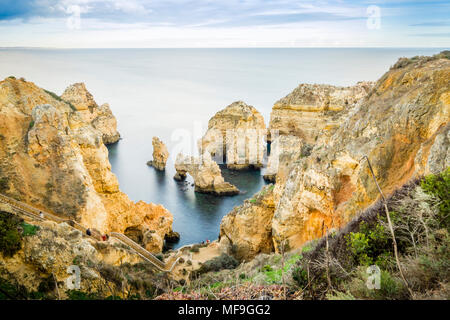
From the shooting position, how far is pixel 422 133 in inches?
537

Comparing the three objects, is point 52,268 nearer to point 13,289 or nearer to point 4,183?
point 13,289

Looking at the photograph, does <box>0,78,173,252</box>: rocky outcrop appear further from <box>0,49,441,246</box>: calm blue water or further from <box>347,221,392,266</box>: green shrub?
<box>347,221,392,266</box>: green shrub

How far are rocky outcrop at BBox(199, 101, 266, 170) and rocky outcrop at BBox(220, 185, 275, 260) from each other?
106ft

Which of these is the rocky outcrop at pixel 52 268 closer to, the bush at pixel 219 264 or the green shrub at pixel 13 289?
the green shrub at pixel 13 289

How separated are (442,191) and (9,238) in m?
13.3

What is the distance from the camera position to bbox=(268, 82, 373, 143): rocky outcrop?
5437 cm

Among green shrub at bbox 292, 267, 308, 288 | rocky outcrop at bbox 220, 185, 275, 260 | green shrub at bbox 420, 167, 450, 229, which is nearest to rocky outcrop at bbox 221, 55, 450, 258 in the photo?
green shrub at bbox 420, 167, 450, 229

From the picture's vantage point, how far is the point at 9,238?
11.5 metres

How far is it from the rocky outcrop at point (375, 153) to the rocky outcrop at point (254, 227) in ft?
11.8

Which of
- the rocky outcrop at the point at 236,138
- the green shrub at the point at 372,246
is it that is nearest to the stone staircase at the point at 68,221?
the green shrub at the point at 372,246

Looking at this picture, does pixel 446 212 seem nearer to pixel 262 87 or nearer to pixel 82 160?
pixel 82 160

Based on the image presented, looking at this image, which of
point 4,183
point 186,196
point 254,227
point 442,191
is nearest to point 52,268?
point 4,183
